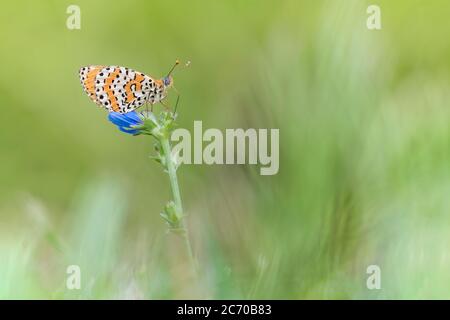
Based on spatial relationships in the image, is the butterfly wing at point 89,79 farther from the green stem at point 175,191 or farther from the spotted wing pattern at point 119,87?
the green stem at point 175,191

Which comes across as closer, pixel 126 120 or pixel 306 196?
pixel 306 196

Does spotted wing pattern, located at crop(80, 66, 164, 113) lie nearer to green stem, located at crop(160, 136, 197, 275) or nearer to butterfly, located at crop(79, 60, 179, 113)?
butterfly, located at crop(79, 60, 179, 113)

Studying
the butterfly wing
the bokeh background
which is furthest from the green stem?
the butterfly wing

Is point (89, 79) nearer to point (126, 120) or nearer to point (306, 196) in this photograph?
point (126, 120)

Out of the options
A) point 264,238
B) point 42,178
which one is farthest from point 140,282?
point 42,178

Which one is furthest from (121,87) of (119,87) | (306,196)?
(306,196)

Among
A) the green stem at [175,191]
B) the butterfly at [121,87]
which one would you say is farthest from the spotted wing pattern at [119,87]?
the green stem at [175,191]

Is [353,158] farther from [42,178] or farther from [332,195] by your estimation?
[42,178]

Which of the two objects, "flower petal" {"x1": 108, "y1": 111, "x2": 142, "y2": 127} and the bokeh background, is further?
"flower petal" {"x1": 108, "y1": 111, "x2": 142, "y2": 127}
